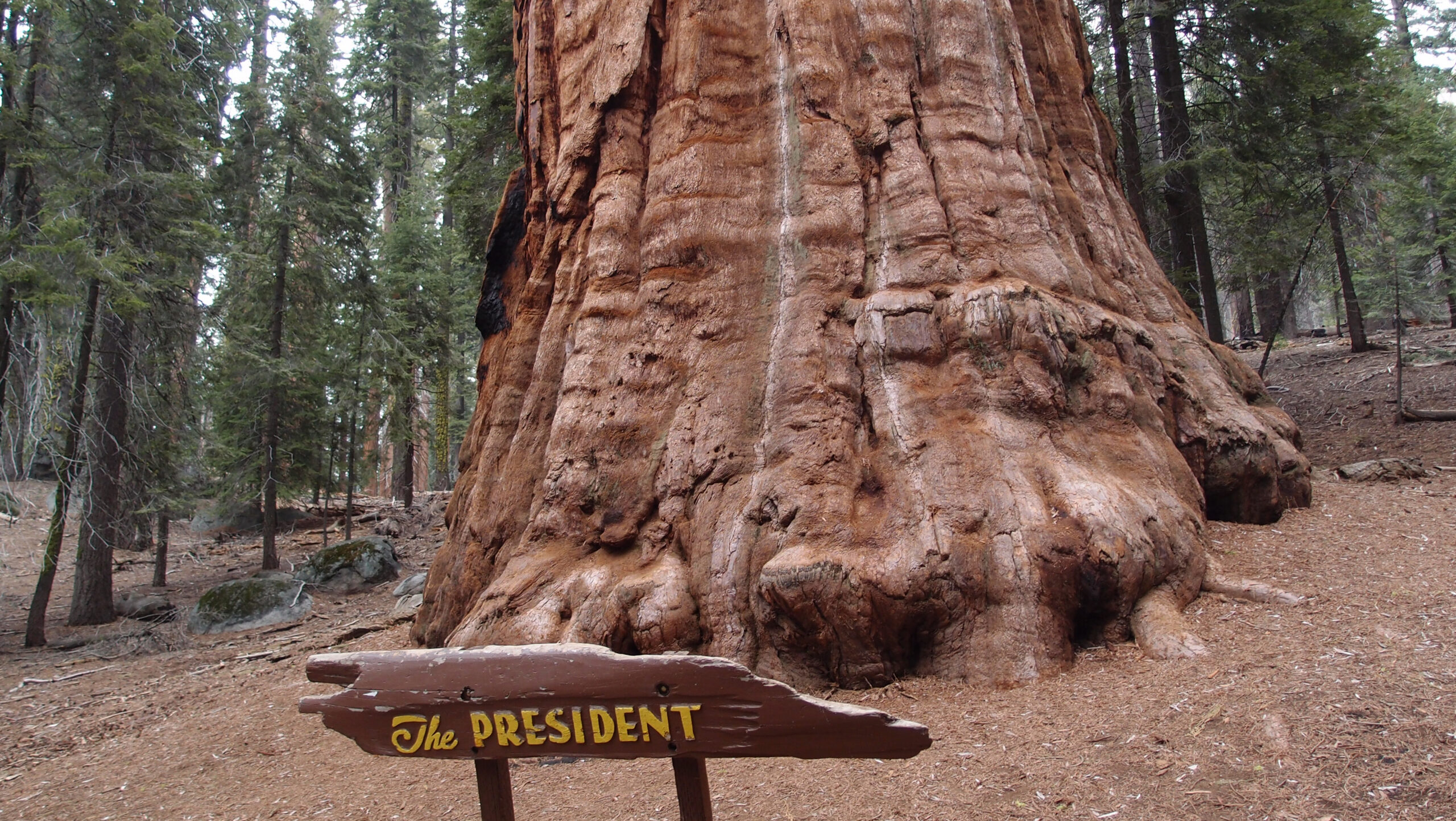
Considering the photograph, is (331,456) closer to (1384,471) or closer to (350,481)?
(350,481)

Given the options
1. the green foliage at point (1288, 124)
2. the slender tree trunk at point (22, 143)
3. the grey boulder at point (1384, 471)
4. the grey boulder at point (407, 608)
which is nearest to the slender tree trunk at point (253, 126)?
the slender tree trunk at point (22, 143)

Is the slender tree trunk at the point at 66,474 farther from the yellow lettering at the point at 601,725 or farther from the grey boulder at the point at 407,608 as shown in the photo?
the yellow lettering at the point at 601,725

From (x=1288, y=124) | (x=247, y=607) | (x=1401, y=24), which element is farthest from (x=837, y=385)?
(x=1401, y=24)

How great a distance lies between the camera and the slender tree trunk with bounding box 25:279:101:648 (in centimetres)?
1083

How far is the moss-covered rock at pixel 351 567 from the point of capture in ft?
44.8

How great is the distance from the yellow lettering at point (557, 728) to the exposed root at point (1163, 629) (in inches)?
143

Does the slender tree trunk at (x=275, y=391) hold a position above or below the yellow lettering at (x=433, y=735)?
above

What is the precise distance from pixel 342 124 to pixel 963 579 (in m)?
16.9

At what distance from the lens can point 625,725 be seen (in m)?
2.79

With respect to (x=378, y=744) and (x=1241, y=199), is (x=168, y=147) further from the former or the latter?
(x=1241, y=199)

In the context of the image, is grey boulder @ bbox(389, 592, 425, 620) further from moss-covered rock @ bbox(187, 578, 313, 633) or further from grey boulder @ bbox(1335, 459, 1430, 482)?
grey boulder @ bbox(1335, 459, 1430, 482)

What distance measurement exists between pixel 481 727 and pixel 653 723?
2.42 feet

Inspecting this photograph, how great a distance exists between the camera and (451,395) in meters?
29.8

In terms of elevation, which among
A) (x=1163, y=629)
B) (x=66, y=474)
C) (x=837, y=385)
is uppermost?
(x=837, y=385)
